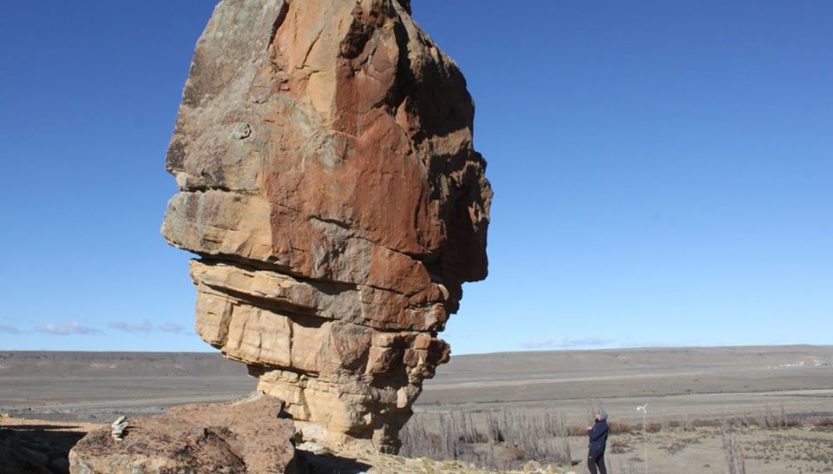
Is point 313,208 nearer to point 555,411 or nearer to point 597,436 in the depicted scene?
point 597,436

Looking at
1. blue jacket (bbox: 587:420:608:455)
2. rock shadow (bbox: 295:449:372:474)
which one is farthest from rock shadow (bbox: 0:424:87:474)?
blue jacket (bbox: 587:420:608:455)

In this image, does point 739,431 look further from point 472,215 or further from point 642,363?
point 642,363

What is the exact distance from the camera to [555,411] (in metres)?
52.5

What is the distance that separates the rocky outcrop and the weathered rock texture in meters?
2.31

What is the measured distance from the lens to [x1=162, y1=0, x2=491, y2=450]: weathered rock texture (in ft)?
47.1

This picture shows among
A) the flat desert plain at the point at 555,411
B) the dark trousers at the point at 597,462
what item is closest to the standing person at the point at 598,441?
the dark trousers at the point at 597,462

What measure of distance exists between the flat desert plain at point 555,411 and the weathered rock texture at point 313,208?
6185 mm

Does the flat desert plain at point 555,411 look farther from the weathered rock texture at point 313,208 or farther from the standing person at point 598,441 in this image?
the weathered rock texture at point 313,208

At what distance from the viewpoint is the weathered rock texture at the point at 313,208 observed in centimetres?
1437

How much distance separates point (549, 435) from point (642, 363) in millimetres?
134319

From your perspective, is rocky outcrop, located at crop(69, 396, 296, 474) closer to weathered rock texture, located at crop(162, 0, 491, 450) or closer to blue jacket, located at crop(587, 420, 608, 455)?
weathered rock texture, located at crop(162, 0, 491, 450)

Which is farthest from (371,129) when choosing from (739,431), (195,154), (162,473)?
(739,431)

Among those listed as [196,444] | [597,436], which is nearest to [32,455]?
[196,444]

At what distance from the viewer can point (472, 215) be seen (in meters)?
18.0
